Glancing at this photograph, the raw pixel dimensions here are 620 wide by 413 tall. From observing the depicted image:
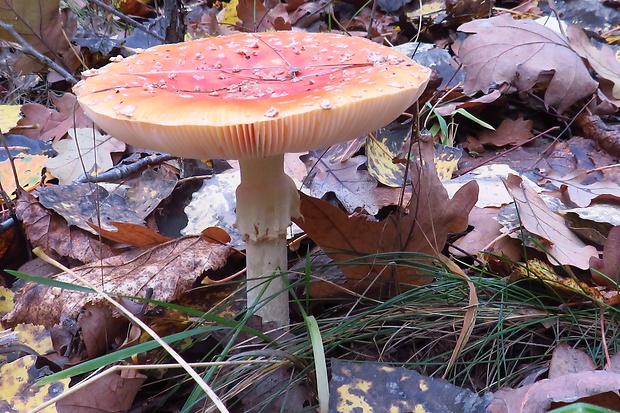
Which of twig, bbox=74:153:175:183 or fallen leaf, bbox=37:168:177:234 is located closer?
fallen leaf, bbox=37:168:177:234

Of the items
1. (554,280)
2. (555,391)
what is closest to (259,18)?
(554,280)

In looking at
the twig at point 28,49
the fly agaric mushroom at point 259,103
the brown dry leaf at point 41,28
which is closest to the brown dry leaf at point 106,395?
the fly agaric mushroom at point 259,103

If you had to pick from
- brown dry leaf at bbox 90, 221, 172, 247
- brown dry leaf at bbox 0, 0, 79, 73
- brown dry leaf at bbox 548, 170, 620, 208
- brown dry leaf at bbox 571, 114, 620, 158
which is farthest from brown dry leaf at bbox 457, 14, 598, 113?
brown dry leaf at bbox 0, 0, 79, 73

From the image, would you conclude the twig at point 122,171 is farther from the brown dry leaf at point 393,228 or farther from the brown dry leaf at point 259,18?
the brown dry leaf at point 259,18

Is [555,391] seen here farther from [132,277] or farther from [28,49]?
[28,49]

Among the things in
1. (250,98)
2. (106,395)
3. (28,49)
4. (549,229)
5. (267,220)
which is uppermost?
(250,98)

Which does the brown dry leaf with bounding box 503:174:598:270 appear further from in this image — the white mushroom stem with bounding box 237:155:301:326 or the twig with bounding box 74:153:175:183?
the twig with bounding box 74:153:175:183
